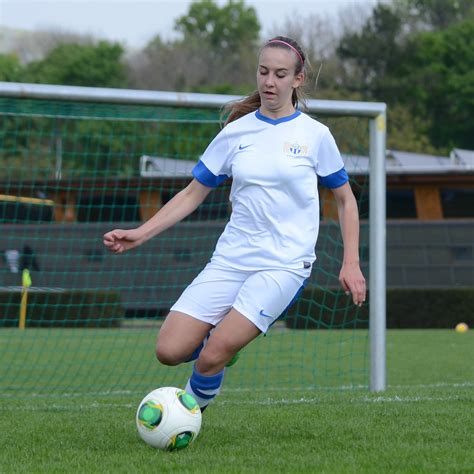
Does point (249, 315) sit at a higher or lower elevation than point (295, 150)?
lower

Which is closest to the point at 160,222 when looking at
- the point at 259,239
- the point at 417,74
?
the point at 259,239

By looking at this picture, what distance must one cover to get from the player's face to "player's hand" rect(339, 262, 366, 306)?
951mm

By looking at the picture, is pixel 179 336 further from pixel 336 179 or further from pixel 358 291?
pixel 336 179

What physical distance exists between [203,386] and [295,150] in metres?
1.37

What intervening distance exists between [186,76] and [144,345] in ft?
196

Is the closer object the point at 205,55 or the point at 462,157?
the point at 462,157

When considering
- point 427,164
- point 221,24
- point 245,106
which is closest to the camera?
point 245,106

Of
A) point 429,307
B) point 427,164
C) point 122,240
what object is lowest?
point 429,307

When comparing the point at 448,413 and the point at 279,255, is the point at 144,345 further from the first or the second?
the point at 279,255

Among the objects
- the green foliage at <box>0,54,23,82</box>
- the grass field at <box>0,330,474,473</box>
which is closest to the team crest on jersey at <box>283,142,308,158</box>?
the grass field at <box>0,330,474,473</box>

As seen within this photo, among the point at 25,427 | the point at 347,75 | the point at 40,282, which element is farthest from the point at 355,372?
the point at 347,75

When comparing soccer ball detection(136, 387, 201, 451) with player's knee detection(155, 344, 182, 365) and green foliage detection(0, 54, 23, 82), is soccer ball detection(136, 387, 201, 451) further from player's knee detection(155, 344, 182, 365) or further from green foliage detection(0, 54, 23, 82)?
green foliage detection(0, 54, 23, 82)

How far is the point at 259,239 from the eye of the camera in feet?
18.0

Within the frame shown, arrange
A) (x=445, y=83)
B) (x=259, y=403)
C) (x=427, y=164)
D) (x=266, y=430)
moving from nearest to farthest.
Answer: (x=266, y=430)
(x=259, y=403)
(x=427, y=164)
(x=445, y=83)
